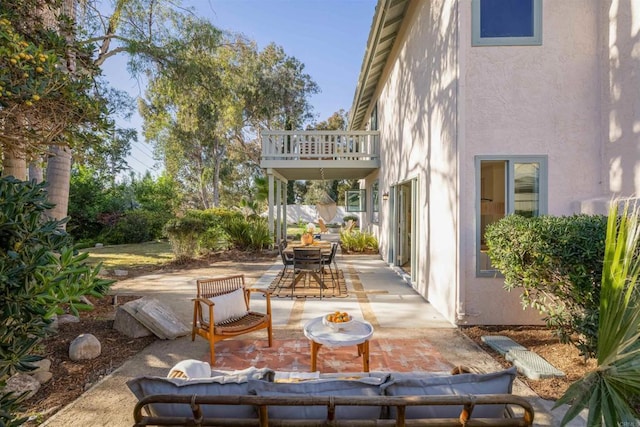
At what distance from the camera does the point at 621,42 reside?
16.2ft

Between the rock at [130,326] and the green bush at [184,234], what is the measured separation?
248 inches

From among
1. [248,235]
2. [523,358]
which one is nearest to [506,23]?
[523,358]

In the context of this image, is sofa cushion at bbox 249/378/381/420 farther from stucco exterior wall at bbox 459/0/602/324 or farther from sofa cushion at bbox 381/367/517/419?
stucco exterior wall at bbox 459/0/602/324

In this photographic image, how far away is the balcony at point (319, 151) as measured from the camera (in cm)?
1226

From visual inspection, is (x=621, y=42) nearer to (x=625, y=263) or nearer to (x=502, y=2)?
(x=502, y=2)

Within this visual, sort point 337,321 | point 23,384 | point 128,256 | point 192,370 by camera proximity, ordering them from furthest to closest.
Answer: point 128,256 < point 337,321 < point 23,384 < point 192,370

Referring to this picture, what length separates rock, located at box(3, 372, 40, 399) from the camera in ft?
10.9

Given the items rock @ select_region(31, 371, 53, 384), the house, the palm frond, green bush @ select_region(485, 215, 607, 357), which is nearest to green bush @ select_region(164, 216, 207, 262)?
rock @ select_region(31, 371, 53, 384)

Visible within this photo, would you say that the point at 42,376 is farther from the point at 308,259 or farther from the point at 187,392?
the point at 308,259

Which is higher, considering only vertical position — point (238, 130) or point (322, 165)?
point (238, 130)

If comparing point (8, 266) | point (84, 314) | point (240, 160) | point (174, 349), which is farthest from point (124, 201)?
point (8, 266)

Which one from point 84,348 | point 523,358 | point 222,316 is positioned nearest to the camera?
point 523,358

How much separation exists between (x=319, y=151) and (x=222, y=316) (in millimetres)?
8806

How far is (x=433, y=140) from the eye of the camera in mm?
6621
